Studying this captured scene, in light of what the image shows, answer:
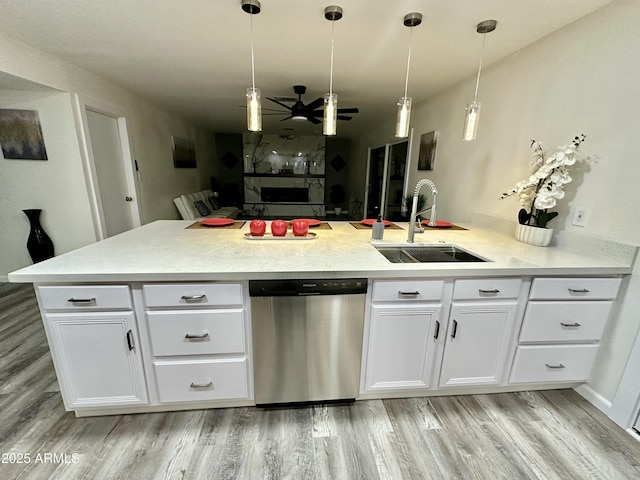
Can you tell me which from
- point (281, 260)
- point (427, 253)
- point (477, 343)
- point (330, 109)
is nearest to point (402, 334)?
point (477, 343)

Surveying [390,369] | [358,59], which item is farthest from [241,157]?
[390,369]

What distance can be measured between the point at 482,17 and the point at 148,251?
2.50 meters

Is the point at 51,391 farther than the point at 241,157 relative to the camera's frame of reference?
No

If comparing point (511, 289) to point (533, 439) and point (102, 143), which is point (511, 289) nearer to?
point (533, 439)

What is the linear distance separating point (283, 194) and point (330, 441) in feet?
23.6

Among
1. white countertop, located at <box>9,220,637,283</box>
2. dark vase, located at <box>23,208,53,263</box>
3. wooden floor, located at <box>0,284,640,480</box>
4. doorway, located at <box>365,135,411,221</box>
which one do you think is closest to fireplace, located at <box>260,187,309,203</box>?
doorway, located at <box>365,135,411,221</box>

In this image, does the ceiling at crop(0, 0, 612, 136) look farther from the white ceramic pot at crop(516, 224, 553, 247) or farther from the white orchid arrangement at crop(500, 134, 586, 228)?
the white ceramic pot at crop(516, 224, 553, 247)

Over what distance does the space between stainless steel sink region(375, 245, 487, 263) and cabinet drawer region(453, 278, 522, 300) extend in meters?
0.26

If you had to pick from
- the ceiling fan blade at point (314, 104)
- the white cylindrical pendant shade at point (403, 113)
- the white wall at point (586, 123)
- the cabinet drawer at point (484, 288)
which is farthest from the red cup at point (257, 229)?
the ceiling fan blade at point (314, 104)

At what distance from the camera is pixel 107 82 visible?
123 inches

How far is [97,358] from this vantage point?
134 centimetres

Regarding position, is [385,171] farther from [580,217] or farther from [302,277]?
[302,277]

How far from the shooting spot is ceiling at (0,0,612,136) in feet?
5.44

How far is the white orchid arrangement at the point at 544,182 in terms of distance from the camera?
1.64 meters
